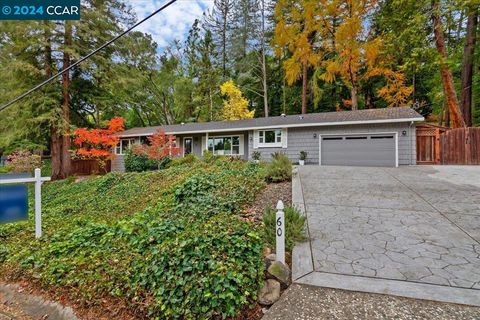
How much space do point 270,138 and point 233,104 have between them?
9.42 metres

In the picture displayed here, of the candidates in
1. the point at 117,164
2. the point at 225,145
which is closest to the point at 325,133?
the point at 225,145

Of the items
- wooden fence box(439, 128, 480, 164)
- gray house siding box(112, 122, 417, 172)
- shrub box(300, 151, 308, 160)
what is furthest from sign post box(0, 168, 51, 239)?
wooden fence box(439, 128, 480, 164)

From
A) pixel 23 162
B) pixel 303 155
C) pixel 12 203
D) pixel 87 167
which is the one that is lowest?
pixel 12 203

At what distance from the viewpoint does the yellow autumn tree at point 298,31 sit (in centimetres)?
1750

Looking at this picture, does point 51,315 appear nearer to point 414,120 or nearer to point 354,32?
point 414,120

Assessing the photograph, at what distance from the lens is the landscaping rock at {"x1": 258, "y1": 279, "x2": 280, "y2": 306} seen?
261cm

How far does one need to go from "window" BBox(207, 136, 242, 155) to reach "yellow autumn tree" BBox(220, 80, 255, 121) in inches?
263

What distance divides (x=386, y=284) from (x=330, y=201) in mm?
3120

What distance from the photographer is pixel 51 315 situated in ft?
9.28

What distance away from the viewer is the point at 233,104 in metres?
23.3

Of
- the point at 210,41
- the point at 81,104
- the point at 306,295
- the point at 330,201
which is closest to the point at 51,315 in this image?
the point at 306,295

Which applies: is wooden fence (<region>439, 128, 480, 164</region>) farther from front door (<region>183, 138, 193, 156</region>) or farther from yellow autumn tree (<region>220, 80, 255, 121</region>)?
yellow autumn tree (<region>220, 80, 255, 121</region>)

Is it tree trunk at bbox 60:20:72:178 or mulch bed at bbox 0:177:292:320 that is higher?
tree trunk at bbox 60:20:72:178

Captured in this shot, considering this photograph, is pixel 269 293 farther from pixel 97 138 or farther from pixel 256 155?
pixel 97 138
